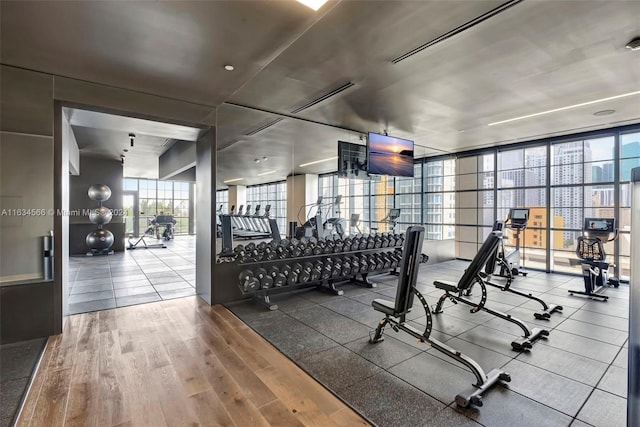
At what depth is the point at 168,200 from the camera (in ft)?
53.8

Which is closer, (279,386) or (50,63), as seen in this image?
(279,386)

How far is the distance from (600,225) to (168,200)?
17177mm

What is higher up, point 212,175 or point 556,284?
point 212,175

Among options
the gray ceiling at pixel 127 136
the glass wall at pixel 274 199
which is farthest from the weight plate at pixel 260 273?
the glass wall at pixel 274 199

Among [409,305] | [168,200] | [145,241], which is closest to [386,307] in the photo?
[409,305]

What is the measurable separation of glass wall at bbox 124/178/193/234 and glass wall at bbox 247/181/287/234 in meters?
3.65

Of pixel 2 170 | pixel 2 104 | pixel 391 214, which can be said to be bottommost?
pixel 391 214

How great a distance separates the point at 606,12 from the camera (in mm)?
2479

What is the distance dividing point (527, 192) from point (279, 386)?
7134 mm

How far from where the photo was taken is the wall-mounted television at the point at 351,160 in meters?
5.60

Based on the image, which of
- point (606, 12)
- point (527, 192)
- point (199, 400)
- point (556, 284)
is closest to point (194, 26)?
point (199, 400)

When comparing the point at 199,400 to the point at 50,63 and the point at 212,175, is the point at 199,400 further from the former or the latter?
the point at 50,63

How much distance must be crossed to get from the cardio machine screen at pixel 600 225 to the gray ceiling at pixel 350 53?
1765 mm

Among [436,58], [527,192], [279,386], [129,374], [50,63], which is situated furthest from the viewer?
[527,192]
